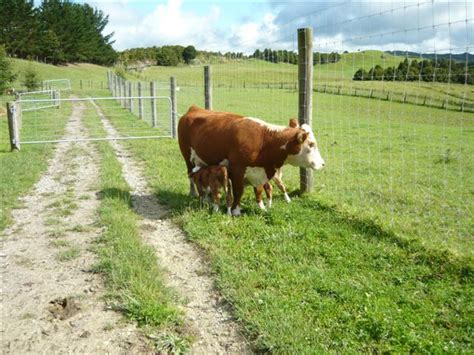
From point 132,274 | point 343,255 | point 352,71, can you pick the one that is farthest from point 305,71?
point 132,274

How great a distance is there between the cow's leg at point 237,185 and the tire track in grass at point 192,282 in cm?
93

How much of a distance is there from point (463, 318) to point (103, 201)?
557 cm

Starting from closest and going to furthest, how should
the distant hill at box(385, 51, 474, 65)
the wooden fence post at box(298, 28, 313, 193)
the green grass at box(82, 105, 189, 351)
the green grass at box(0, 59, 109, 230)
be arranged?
the green grass at box(82, 105, 189, 351) < the distant hill at box(385, 51, 474, 65) < the wooden fence post at box(298, 28, 313, 193) < the green grass at box(0, 59, 109, 230)

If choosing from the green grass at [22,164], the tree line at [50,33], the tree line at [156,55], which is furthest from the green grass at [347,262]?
the tree line at [156,55]

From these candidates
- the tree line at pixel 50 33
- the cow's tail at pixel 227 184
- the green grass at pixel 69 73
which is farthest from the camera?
the tree line at pixel 50 33

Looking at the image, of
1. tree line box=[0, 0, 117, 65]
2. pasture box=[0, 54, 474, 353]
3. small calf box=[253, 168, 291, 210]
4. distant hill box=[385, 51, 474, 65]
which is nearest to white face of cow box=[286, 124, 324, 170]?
small calf box=[253, 168, 291, 210]

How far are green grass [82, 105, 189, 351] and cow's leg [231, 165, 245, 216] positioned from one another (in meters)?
1.47

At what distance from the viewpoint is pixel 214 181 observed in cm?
640

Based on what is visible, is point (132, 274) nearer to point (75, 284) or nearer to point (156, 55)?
point (75, 284)

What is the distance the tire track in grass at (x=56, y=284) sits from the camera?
3.55 meters

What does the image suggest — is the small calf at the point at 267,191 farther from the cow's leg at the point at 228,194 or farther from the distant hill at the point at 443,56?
the distant hill at the point at 443,56

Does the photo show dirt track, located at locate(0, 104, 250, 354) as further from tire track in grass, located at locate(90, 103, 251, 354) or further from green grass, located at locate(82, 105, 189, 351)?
green grass, located at locate(82, 105, 189, 351)

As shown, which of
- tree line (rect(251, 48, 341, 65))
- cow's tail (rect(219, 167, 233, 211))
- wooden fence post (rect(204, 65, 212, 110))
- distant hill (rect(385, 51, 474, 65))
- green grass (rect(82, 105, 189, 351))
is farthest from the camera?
wooden fence post (rect(204, 65, 212, 110))

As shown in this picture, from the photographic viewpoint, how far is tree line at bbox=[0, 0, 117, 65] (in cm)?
6069
